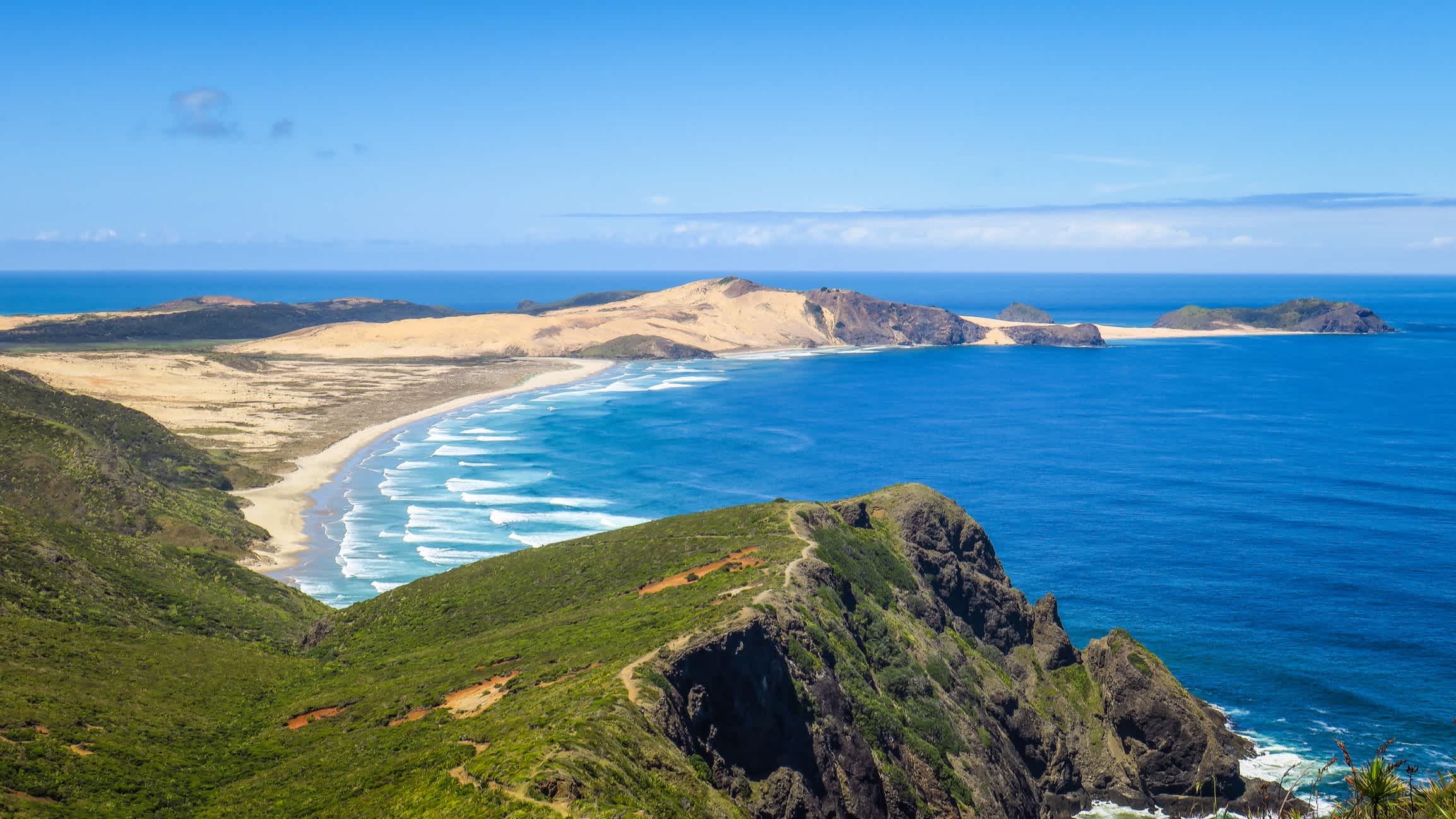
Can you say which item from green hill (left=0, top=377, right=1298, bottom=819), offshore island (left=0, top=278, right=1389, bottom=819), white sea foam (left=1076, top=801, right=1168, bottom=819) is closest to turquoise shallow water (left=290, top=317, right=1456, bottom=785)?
white sea foam (left=1076, top=801, right=1168, bottom=819)

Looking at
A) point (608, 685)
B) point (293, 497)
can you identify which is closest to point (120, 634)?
point (608, 685)

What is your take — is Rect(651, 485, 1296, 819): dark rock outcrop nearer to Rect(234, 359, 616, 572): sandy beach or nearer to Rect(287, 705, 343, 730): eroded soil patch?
Rect(287, 705, 343, 730): eroded soil patch

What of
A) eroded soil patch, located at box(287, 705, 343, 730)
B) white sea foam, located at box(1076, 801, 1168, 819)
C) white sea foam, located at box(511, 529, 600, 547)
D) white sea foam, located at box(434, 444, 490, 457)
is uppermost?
eroded soil patch, located at box(287, 705, 343, 730)

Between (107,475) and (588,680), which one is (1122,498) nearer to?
(588,680)

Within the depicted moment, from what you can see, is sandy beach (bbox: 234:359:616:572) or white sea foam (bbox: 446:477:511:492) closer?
sandy beach (bbox: 234:359:616:572)

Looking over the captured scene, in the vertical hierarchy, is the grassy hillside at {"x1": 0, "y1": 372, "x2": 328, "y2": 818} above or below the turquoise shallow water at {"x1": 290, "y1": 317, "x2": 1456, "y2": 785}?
above

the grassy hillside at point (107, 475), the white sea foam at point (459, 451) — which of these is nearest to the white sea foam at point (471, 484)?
the white sea foam at point (459, 451)
